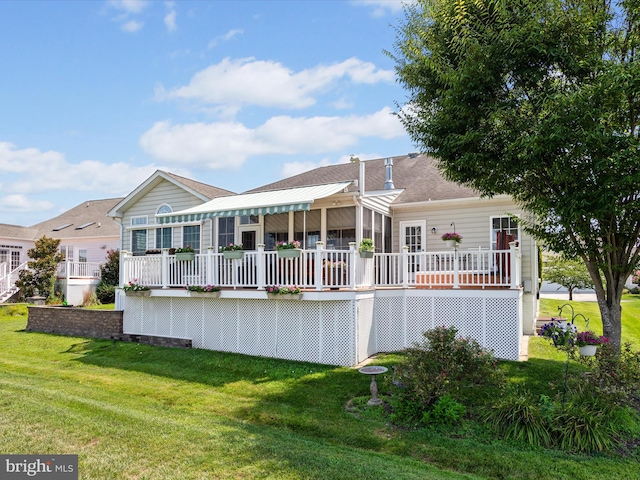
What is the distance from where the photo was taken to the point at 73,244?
29594mm

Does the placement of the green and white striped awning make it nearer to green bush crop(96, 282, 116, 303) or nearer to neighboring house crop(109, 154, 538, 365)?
neighboring house crop(109, 154, 538, 365)

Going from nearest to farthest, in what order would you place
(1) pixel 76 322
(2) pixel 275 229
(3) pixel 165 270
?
(3) pixel 165 270, (1) pixel 76 322, (2) pixel 275 229

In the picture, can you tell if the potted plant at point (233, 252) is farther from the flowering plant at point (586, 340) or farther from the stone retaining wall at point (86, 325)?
the flowering plant at point (586, 340)

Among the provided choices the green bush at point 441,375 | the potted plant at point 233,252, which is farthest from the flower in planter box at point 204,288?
the green bush at point 441,375

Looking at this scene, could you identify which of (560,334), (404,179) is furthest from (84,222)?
(560,334)

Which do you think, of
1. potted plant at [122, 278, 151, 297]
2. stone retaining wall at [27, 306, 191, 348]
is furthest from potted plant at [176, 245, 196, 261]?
stone retaining wall at [27, 306, 191, 348]

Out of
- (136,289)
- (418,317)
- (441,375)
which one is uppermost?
(136,289)

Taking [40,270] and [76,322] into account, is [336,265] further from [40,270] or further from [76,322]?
[40,270]

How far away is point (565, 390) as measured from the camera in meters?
7.54

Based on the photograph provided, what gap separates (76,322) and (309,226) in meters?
9.51

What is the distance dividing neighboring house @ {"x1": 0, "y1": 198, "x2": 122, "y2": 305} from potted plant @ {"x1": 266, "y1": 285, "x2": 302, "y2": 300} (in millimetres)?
16601

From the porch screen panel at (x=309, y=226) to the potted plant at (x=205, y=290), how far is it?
3959mm

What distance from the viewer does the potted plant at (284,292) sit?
11.1 metres

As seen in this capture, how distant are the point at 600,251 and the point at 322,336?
263 inches
